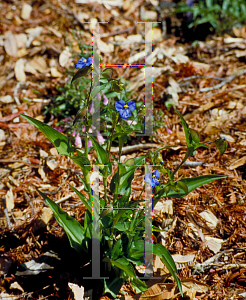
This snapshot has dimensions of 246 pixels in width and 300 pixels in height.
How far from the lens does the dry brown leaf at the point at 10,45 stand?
3684mm

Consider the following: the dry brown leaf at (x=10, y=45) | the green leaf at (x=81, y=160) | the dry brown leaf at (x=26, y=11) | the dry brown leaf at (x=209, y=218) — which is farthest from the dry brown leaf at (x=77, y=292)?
the dry brown leaf at (x=26, y=11)

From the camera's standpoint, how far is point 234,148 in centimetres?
269

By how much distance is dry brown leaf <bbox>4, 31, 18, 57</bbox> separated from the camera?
3.68 metres

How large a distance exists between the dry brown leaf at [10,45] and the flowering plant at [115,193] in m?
2.14

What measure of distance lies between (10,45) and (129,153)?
2197mm

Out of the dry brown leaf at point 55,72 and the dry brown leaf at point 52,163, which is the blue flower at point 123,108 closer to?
the dry brown leaf at point 52,163

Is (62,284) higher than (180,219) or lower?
lower

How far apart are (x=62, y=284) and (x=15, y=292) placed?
12.9 inches

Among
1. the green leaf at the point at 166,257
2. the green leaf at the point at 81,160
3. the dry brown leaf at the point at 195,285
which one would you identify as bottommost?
the dry brown leaf at the point at 195,285

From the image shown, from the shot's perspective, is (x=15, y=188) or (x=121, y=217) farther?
(x=15, y=188)

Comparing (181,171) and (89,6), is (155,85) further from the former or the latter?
(89,6)

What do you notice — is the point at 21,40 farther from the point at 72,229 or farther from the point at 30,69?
the point at 72,229

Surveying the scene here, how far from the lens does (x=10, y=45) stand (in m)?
3.74

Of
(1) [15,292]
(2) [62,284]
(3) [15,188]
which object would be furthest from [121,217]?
(3) [15,188]
